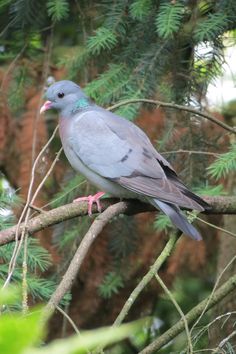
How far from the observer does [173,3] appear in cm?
244

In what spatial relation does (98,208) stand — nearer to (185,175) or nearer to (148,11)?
(185,175)

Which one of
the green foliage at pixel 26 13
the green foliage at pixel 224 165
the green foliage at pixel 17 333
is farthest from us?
the green foliage at pixel 26 13

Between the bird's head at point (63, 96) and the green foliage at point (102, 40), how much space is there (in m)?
0.30

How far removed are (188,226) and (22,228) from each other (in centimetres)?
59

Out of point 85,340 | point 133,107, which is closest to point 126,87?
point 133,107

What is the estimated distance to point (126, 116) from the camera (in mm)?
2553

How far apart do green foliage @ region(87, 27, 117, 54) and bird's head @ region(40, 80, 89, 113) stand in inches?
11.9

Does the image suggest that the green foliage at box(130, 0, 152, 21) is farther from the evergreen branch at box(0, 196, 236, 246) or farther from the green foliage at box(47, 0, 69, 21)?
the evergreen branch at box(0, 196, 236, 246)

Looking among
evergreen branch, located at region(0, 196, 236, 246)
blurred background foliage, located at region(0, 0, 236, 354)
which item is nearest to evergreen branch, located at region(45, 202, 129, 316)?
evergreen branch, located at region(0, 196, 236, 246)

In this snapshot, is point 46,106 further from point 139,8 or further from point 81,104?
point 139,8

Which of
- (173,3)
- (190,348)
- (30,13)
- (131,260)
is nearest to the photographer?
(190,348)

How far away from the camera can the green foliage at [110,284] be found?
3001 mm

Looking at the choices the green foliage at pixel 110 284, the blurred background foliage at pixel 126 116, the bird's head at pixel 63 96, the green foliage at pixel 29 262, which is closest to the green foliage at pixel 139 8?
the blurred background foliage at pixel 126 116

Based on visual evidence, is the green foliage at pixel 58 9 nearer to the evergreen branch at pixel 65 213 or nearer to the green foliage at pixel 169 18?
the green foliage at pixel 169 18
